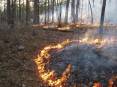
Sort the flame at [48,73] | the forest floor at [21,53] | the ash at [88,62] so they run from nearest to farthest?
the ash at [88,62]
the flame at [48,73]
the forest floor at [21,53]

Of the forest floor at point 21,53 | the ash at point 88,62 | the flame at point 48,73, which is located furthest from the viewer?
the forest floor at point 21,53

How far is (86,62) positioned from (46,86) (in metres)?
2.84

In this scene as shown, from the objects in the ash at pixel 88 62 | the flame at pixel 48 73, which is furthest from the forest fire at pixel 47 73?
the ash at pixel 88 62

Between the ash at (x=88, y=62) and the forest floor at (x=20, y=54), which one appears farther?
the forest floor at (x=20, y=54)

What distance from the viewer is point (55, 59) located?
1688 cm

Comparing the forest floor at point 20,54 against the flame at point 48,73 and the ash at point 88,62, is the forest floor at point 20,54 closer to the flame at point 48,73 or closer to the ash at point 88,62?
the flame at point 48,73

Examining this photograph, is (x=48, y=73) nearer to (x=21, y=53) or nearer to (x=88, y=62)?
(x=88, y=62)

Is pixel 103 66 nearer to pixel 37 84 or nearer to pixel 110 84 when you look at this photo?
pixel 110 84

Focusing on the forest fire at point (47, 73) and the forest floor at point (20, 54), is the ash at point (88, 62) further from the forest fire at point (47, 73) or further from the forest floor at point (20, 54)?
the forest floor at point (20, 54)

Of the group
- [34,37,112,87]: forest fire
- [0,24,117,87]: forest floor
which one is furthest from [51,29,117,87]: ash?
[0,24,117,87]: forest floor

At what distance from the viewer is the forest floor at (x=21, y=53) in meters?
14.4

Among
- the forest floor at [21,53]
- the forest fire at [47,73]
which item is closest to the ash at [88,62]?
the forest fire at [47,73]

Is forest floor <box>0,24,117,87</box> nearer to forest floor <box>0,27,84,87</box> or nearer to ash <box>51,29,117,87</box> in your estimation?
forest floor <box>0,27,84,87</box>

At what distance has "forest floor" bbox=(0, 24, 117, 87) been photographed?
568 inches
